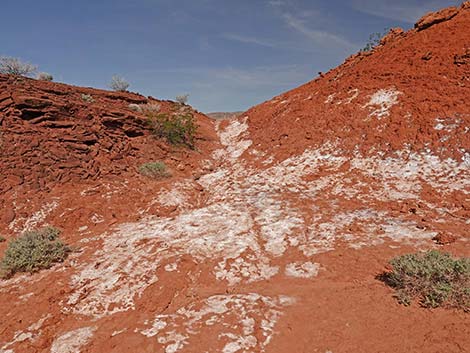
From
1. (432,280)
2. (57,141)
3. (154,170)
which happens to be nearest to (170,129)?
(154,170)

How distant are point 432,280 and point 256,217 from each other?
379cm

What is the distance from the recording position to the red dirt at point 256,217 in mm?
3799

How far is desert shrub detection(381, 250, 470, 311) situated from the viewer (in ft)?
12.4

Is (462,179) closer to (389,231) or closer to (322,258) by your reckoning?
(389,231)

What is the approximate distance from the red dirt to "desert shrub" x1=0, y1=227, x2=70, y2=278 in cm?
19

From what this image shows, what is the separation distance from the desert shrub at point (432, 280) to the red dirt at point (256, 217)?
0.57ft

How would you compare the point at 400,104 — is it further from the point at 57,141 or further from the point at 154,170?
the point at 57,141

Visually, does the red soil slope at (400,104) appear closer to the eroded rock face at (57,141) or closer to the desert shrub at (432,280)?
the desert shrub at (432,280)

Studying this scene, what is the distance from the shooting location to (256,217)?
7.25 metres

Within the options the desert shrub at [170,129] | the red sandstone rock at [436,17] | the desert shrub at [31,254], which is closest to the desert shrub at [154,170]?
A: the desert shrub at [170,129]

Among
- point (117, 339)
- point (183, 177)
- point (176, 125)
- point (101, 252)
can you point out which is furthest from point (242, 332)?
point (176, 125)

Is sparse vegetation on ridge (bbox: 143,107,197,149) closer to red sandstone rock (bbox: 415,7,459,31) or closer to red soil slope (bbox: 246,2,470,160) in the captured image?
red soil slope (bbox: 246,2,470,160)

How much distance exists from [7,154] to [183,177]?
16.6 feet

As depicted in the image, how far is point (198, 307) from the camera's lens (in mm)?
4234
